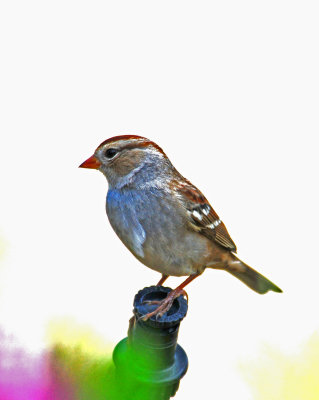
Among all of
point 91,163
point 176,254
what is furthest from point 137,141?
point 176,254

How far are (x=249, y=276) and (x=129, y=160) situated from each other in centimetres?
114

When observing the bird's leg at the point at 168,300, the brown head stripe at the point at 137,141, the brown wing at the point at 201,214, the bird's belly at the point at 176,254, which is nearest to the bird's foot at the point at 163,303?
the bird's leg at the point at 168,300

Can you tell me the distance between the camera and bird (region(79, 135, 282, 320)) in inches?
114

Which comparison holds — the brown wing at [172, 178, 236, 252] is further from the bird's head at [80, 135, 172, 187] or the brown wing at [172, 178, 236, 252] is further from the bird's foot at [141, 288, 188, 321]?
the bird's foot at [141, 288, 188, 321]

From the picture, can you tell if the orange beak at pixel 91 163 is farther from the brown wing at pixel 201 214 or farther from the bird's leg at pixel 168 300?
the bird's leg at pixel 168 300

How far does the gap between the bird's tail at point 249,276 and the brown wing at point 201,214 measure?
0.14 m

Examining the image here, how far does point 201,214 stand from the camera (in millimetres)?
3178

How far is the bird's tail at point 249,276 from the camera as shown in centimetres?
339

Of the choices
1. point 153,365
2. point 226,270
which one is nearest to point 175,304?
point 153,365

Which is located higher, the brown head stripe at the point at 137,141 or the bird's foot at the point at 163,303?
the brown head stripe at the point at 137,141

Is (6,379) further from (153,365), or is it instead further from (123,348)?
(153,365)

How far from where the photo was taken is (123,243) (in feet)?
9.76

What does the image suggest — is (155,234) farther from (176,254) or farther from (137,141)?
(137,141)

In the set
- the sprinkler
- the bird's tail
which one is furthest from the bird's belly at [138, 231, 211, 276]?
the bird's tail
